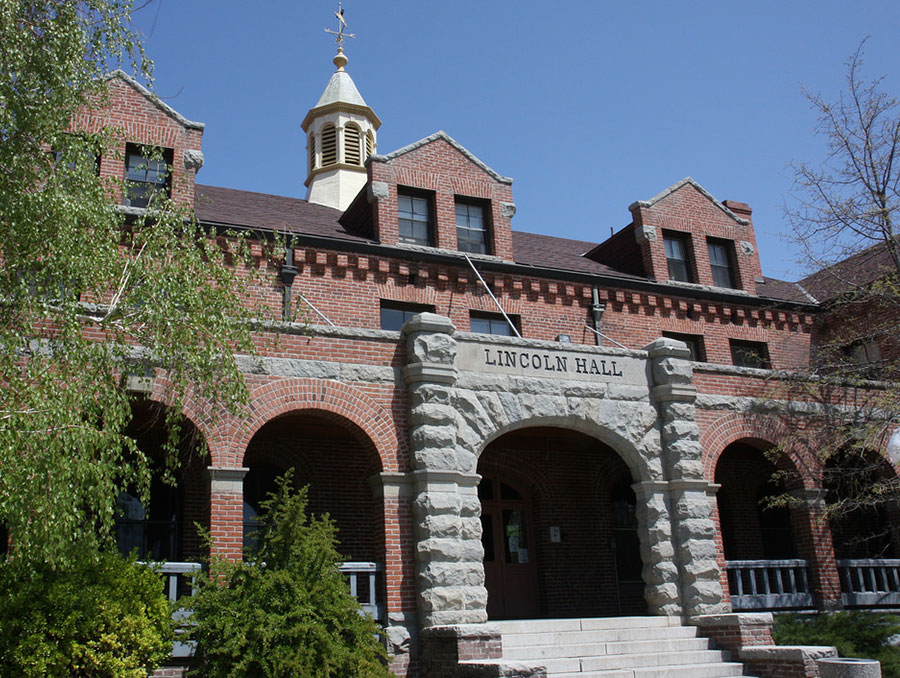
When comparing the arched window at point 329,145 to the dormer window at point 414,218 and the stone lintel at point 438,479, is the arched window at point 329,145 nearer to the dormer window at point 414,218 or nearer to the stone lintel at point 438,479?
the dormer window at point 414,218

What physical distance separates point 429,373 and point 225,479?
3384mm

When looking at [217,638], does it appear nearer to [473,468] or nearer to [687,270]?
[473,468]

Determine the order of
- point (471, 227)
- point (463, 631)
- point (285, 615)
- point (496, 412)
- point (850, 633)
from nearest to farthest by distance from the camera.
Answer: point (285, 615)
point (463, 631)
point (496, 412)
point (850, 633)
point (471, 227)

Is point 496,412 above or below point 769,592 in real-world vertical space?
above

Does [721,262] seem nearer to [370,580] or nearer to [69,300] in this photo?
[370,580]

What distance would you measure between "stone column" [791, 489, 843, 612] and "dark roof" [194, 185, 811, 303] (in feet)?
20.6

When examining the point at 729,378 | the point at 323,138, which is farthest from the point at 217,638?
the point at 323,138

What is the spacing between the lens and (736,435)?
16047mm

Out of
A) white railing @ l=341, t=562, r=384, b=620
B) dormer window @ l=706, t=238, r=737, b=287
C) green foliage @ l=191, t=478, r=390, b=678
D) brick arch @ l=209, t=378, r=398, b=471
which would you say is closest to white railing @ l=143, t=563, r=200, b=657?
green foliage @ l=191, t=478, r=390, b=678

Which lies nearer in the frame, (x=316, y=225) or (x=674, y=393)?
(x=674, y=393)

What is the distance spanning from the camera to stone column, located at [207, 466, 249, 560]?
38.6 ft

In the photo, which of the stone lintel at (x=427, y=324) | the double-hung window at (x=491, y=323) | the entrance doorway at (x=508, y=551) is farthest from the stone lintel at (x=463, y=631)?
the double-hung window at (x=491, y=323)

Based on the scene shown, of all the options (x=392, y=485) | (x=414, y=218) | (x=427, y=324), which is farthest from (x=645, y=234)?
(x=392, y=485)

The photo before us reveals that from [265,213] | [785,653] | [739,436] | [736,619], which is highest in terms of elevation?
[265,213]
